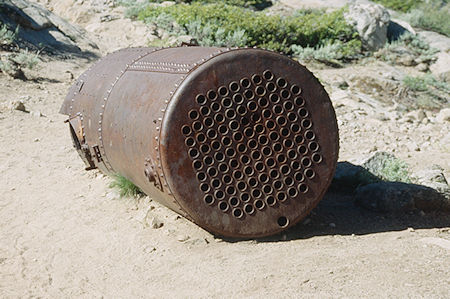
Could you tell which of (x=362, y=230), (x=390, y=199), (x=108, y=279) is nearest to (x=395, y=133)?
(x=390, y=199)

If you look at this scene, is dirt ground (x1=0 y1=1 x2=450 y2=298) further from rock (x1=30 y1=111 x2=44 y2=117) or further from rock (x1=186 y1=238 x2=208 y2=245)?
rock (x1=30 y1=111 x2=44 y2=117)

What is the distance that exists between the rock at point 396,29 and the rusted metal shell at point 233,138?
39.9ft

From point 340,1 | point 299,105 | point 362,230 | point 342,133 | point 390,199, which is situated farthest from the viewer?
point 340,1

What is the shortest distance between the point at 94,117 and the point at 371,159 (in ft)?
10.7

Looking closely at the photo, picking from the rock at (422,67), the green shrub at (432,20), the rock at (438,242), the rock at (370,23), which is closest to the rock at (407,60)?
the rock at (422,67)

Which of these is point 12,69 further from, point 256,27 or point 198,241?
point 198,241

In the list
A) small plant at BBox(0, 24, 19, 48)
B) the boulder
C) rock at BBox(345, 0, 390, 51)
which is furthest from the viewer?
rock at BBox(345, 0, 390, 51)

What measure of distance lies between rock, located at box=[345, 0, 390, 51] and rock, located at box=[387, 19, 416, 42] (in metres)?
0.46

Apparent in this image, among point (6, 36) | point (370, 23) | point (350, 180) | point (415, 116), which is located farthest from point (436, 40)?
point (6, 36)

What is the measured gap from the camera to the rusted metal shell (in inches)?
153

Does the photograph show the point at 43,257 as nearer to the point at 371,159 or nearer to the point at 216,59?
the point at 216,59

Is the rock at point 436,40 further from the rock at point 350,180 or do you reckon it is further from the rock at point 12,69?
the rock at point 12,69

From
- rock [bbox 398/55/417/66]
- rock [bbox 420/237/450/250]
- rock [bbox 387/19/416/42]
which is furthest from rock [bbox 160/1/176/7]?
rock [bbox 420/237/450/250]

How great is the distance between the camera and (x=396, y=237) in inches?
171
